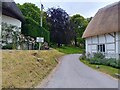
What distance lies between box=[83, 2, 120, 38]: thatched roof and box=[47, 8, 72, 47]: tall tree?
75.9ft

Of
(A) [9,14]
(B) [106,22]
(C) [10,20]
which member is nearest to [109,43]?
(B) [106,22]

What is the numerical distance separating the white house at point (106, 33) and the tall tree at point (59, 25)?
2254cm

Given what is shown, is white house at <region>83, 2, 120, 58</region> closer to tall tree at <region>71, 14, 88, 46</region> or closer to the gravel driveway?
the gravel driveway

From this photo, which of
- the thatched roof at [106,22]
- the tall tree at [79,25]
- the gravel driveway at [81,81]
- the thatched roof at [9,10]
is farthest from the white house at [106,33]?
the tall tree at [79,25]

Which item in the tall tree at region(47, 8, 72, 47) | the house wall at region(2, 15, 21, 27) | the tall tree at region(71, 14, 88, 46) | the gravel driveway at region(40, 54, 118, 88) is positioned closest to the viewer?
the gravel driveway at region(40, 54, 118, 88)

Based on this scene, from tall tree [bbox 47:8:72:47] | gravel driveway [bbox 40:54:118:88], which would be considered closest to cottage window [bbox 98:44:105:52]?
gravel driveway [bbox 40:54:118:88]

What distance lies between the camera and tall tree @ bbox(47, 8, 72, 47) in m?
57.8

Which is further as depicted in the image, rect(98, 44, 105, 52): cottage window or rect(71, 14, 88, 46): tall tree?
rect(71, 14, 88, 46): tall tree

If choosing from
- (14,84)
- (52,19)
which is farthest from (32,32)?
(52,19)

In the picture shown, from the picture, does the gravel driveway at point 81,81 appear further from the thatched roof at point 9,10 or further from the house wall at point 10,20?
the house wall at point 10,20

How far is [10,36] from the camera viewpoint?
24.6 metres

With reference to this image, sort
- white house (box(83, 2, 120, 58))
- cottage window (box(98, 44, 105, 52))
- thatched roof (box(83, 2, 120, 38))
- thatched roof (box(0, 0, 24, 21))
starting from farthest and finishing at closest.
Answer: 1. cottage window (box(98, 44, 105, 52))
2. thatched roof (box(83, 2, 120, 38))
3. white house (box(83, 2, 120, 58))
4. thatched roof (box(0, 0, 24, 21))

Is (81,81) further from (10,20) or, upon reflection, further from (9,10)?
(10,20)

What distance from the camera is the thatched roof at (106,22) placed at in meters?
27.4
